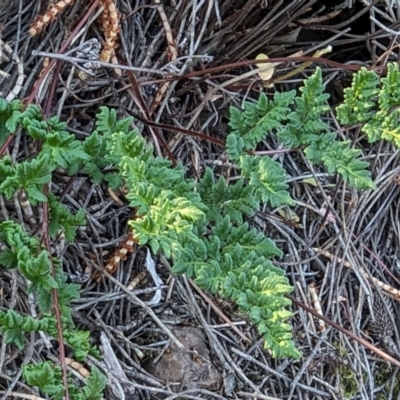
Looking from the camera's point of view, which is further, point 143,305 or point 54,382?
point 143,305

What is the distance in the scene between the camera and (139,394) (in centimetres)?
146

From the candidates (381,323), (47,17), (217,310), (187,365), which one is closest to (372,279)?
(381,323)

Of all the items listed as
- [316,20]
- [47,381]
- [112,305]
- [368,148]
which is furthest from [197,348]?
[316,20]

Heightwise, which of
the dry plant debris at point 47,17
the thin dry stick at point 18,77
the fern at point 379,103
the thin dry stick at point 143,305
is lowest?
the thin dry stick at point 143,305

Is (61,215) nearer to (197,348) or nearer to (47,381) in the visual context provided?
(47,381)

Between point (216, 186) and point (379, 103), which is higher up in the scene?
point (379, 103)

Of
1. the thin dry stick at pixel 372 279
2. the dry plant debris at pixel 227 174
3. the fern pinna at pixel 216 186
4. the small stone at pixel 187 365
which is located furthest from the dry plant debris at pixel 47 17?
the thin dry stick at pixel 372 279

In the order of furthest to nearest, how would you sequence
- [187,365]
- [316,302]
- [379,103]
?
[316,302], [187,365], [379,103]

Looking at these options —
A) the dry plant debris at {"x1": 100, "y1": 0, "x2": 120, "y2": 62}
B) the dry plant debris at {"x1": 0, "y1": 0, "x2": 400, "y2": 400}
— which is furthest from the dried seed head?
the dry plant debris at {"x1": 100, "y1": 0, "x2": 120, "y2": 62}

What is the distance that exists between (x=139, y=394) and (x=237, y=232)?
47cm

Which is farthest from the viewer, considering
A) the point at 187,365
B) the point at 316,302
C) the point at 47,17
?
the point at 316,302

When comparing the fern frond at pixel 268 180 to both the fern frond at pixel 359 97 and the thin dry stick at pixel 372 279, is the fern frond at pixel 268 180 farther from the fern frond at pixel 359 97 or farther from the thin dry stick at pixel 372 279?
the thin dry stick at pixel 372 279

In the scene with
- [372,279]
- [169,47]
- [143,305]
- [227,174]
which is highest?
[169,47]

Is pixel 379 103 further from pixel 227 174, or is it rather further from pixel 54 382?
pixel 54 382
